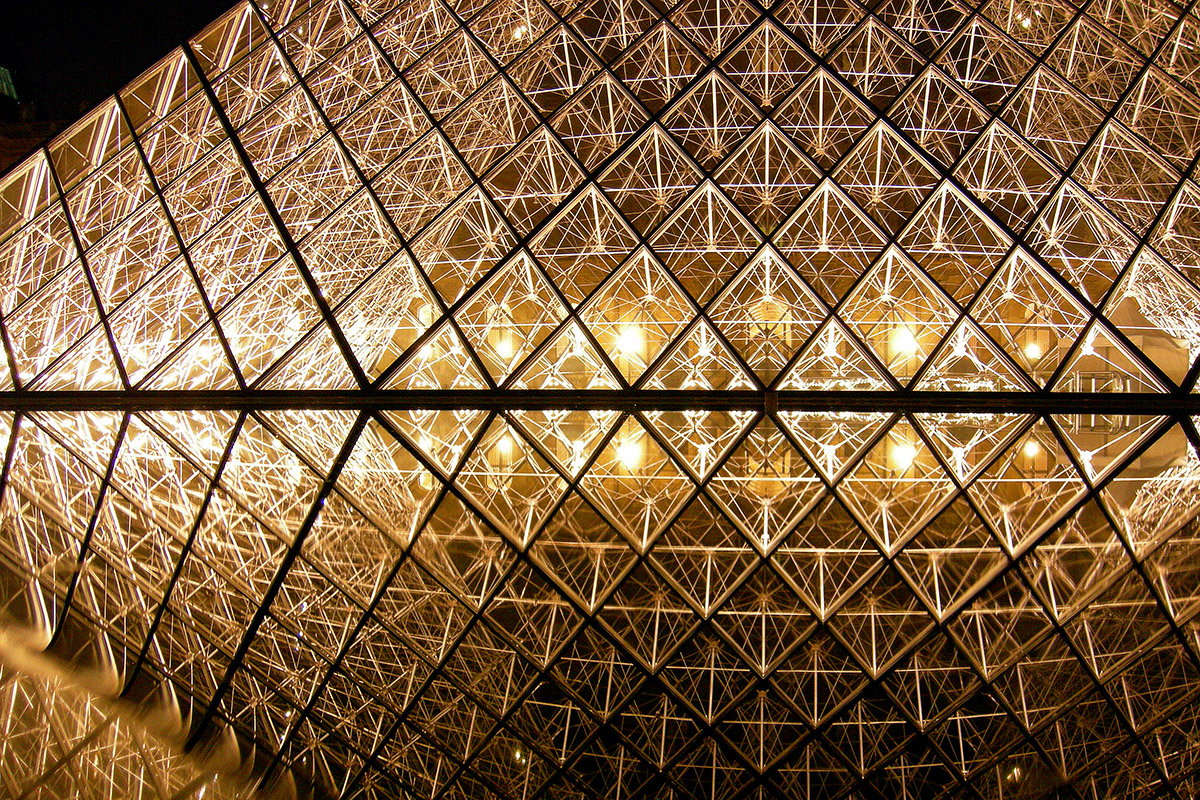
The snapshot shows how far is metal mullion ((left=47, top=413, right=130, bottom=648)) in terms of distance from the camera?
8.66 m

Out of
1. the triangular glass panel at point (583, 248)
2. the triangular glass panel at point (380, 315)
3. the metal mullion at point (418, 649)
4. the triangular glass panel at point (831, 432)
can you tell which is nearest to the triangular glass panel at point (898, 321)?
the triangular glass panel at point (831, 432)

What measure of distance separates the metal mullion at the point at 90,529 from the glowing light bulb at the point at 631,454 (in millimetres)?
7122

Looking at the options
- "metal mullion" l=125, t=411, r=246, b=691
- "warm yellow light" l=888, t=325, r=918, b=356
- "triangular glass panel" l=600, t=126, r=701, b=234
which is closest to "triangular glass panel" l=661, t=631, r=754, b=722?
"metal mullion" l=125, t=411, r=246, b=691

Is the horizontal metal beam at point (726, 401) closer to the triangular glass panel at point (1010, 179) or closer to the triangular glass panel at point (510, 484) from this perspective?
the triangular glass panel at point (510, 484)

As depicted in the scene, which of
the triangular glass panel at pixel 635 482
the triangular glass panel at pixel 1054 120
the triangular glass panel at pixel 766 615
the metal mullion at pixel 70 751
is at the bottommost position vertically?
the metal mullion at pixel 70 751

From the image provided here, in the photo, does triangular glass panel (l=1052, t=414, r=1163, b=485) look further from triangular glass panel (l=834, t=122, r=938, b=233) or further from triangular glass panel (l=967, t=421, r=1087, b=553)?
triangular glass panel (l=834, t=122, r=938, b=233)

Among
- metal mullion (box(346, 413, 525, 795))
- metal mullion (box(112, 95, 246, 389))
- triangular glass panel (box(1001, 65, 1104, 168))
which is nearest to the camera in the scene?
metal mullion (box(346, 413, 525, 795))

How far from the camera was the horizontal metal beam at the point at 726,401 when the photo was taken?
7.13 m

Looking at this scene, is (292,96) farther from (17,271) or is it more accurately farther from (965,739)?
(965,739)

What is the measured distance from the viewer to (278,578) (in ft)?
27.3

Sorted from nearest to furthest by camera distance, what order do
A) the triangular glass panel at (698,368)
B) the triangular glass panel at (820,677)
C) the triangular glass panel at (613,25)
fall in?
the triangular glass panel at (698,368)
the triangular glass panel at (820,677)
the triangular glass panel at (613,25)

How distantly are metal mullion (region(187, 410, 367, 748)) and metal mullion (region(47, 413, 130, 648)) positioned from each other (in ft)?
8.80

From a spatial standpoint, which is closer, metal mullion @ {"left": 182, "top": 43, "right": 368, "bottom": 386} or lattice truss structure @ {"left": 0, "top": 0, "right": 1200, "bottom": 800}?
metal mullion @ {"left": 182, "top": 43, "right": 368, "bottom": 386}

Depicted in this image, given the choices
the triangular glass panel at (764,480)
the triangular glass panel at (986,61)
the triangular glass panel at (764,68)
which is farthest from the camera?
the triangular glass panel at (764,68)
